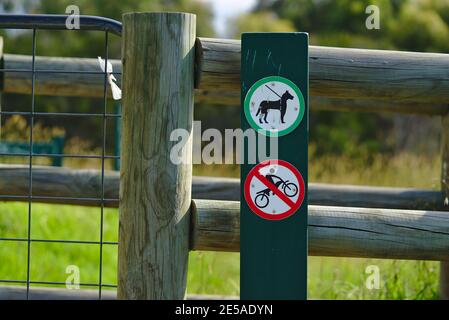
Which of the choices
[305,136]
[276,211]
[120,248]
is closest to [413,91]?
[305,136]

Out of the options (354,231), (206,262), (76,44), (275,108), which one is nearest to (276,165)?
(275,108)

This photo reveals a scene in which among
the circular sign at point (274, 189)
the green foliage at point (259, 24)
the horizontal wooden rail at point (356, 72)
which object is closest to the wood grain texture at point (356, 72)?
the horizontal wooden rail at point (356, 72)

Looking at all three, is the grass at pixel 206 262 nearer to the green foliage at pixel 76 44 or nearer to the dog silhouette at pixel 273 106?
the dog silhouette at pixel 273 106

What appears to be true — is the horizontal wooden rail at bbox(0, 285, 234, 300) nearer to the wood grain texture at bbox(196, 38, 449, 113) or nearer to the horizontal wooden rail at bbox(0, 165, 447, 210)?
the horizontal wooden rail at bbox(0, 165, 447, 210)

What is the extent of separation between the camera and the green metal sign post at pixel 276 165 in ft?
8.79

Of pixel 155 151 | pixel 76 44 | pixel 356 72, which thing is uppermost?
pixel 76 44

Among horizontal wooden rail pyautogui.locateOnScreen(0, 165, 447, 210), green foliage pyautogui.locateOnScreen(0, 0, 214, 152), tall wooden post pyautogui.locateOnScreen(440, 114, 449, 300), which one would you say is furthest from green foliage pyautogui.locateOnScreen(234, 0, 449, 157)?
tall wooden post pyautogui.locateOnScreen(440, 114, 449, 300)

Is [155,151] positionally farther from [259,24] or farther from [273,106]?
[259,24]

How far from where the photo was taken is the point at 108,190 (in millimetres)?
4340

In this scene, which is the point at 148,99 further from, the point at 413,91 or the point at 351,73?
the point at 413,91

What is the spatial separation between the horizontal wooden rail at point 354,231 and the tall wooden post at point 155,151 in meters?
0.09

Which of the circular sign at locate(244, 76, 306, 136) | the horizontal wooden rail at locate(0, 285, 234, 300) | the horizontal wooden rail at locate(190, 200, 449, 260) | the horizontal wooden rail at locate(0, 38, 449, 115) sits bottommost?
Result: the horizontal wooden rail at locate(0, 285, 234, 300)

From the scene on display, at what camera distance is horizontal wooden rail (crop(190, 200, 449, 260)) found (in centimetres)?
279

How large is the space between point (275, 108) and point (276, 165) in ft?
0.60
